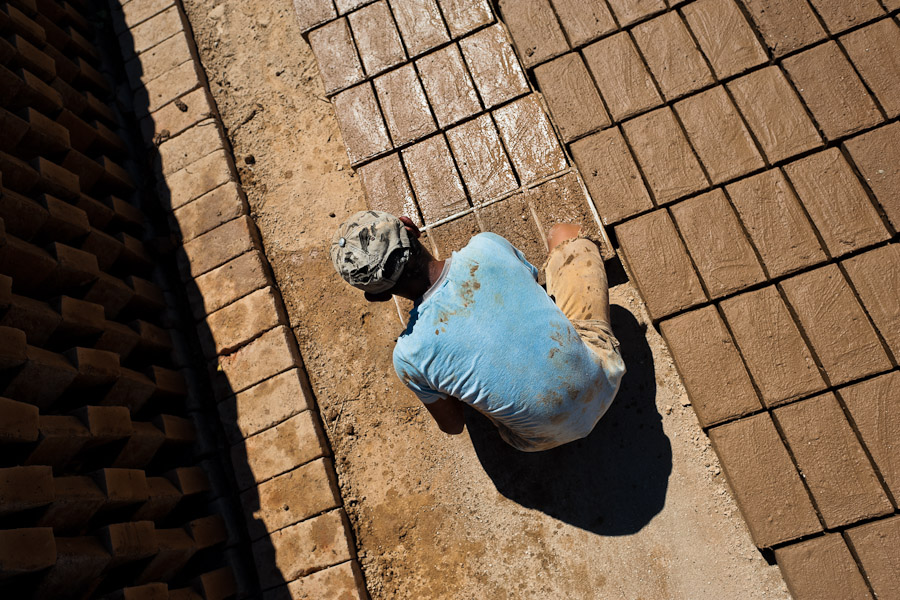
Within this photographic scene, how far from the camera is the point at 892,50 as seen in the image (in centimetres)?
316

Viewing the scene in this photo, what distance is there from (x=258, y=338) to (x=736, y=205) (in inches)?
106

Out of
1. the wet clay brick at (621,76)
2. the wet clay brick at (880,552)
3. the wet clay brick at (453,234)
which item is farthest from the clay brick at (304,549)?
the wet clay brick at (621,76)

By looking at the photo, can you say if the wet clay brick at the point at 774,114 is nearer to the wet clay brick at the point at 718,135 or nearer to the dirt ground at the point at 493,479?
the wet clay brick at the point at 718,135

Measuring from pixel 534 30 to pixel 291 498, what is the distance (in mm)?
2934

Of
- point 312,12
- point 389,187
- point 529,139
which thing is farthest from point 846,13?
point 312,12

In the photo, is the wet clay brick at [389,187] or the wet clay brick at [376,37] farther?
the wet clay brick at [376,37]

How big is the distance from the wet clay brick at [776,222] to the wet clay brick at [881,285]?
0.17 m

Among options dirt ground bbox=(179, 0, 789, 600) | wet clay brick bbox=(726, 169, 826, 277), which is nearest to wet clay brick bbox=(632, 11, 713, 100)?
wet clay brick bbox=(726, 169, 826, 277)

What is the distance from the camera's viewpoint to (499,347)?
7.74 ft

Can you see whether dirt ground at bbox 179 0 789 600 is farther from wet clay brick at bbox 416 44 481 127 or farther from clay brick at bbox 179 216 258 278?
wet clay brick at bbox 416 44 481 127

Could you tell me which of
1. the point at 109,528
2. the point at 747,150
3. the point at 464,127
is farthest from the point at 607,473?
the point at 109,528

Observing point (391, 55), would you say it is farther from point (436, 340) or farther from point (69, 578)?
point (69, 578)

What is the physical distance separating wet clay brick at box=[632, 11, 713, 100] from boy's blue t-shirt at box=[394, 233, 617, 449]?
1.57 metres

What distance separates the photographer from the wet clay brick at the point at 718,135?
10.4ft
